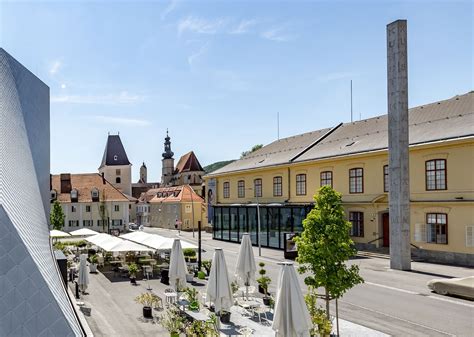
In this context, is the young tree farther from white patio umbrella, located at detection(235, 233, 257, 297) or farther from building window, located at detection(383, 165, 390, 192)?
building window, located at detection(383, 165, 390, 192)

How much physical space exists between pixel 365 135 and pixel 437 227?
39.5ft

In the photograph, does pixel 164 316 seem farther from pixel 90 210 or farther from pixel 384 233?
pixel 90 210

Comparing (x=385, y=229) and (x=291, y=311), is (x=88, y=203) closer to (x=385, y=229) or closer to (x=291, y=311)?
(x=385, y=229)

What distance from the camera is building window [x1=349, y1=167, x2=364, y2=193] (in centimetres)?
3694

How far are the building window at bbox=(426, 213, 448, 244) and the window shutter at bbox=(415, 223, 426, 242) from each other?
261 mm

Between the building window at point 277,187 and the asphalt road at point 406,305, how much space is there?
65.8 ft

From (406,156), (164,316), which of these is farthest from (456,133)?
(164,316)

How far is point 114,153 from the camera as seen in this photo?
90.4 meters

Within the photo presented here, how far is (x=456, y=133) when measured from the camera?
29.3 m

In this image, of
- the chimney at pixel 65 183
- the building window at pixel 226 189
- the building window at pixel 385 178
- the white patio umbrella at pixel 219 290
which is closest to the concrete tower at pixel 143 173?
the chimney at pixel 65 183

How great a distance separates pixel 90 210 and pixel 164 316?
51379mm

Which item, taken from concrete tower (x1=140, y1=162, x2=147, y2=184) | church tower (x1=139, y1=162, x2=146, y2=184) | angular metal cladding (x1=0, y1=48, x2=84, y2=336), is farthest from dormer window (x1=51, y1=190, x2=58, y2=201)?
church tower (x1=139, y1=162, x2=146, y2=184)

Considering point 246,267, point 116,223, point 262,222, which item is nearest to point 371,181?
point 262,222

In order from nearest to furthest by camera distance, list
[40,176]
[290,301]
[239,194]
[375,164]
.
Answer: [290,301]
[40,176]
[375,164]
[239,194]
